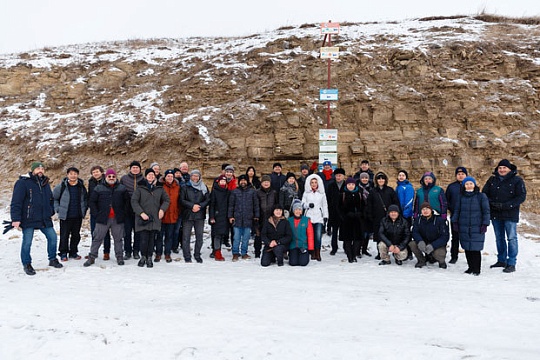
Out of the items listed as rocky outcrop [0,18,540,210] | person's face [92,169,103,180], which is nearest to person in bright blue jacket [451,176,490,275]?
rocky outcrop [0,18,540,210]

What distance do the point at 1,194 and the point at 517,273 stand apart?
55.2ft

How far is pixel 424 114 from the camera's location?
14289 mm

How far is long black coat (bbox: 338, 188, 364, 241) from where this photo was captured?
790cm

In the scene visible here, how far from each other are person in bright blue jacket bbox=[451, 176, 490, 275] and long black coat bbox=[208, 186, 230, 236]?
4.99 metres

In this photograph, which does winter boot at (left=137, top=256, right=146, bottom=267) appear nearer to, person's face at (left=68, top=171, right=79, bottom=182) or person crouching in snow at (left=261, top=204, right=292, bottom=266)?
person's face at (left=68, top=171, right=79, bottom=182)

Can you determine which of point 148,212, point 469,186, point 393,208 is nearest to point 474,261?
point 469,186

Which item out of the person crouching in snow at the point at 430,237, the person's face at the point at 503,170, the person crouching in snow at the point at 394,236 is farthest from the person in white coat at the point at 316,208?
the person's face at the point at 503,170

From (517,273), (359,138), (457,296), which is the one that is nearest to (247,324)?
(457,296)

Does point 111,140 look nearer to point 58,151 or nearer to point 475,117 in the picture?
point 58,151

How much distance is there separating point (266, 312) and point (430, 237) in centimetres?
427

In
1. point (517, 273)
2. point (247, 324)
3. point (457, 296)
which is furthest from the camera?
point (517, 273)

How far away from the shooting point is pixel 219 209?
8.20 metres

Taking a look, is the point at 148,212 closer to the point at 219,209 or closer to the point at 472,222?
the point at 219,209

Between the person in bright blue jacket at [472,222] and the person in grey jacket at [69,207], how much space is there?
25.9 feet
